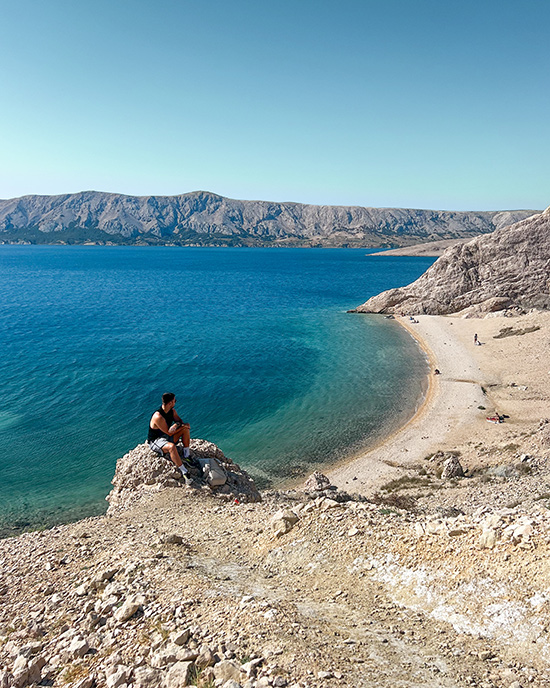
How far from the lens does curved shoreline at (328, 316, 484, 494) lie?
25844 mm

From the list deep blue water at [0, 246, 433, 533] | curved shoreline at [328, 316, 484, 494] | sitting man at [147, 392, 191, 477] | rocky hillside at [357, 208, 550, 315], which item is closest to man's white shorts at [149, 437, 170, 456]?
sitting man at [147, 392, 191, 477]

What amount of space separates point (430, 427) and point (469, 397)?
738 centimetres

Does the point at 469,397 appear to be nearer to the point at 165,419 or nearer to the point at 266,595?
the point at 165,419

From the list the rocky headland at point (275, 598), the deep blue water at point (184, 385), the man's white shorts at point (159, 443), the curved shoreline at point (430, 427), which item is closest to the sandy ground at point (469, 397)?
the curved shoreline at point (430, 427)

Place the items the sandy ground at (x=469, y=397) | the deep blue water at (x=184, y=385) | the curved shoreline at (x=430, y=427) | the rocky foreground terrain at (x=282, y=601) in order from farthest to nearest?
the sandy ground at (x=469, y=397) < the deep blue water at (x=184, y=385) < the curved shoreline at (x=430, y=427) < the rocky foreground terrain at (x=282, y=601)

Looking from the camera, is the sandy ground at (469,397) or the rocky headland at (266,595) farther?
the sandy ground at (469,397)

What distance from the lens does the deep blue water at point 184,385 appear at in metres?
26.5

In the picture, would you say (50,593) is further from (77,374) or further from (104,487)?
(77,374)

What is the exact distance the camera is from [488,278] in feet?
232

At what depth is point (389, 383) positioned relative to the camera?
42.1 metres

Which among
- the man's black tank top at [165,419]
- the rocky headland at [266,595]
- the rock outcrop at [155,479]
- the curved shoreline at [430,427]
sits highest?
the man's black tank top at [165,419]

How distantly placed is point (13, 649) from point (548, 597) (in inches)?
340

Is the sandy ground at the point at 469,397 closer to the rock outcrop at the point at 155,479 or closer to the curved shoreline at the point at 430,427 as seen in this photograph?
the curved shoreline at the point at 430,427

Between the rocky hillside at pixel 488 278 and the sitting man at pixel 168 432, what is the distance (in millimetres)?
63571
